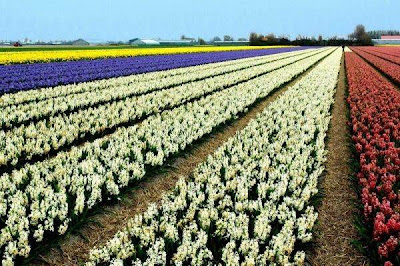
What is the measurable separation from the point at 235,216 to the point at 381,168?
4328mm

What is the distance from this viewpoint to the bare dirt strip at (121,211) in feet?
16.8

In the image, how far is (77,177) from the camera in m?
6.52

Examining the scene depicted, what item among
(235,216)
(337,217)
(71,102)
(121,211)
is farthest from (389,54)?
(121,211)

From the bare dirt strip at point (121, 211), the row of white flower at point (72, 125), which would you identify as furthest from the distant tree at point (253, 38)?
the bare dirt strip at point (121, 211)

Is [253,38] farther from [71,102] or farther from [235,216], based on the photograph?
[235,216]

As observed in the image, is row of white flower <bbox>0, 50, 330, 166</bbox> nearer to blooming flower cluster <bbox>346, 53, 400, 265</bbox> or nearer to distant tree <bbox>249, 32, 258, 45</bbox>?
blooming flower cluster <bbox>346, 53, 400, 265</bbox>

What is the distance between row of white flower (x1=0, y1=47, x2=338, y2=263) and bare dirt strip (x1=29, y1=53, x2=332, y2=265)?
253mm

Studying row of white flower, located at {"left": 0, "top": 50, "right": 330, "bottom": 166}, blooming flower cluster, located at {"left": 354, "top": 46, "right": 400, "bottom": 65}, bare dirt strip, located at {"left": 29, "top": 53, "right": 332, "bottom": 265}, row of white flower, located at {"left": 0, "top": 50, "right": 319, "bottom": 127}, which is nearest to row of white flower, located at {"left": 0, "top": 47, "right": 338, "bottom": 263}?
bare dirt strip, located at {"left": 29, "top": 53, "right": 332, "bottom": 265}

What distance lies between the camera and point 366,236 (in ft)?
17.9

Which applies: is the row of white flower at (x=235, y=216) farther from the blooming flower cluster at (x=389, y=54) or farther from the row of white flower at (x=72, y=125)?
the blooming flower cluster at (x=389, y=54)

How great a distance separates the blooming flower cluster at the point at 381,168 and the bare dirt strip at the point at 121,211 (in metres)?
3.68

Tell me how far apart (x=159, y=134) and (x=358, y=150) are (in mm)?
5047

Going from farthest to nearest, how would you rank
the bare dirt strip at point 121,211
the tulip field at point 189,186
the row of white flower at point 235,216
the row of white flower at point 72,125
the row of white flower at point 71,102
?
the row of white flower at point 71,102, the row of white flower at point 72,125, the bare dirt strip at point 121,211, the tulip field at point 189,186, the row of white flower at point 235,216

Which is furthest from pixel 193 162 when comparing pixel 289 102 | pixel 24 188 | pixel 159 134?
pixel 289 102
